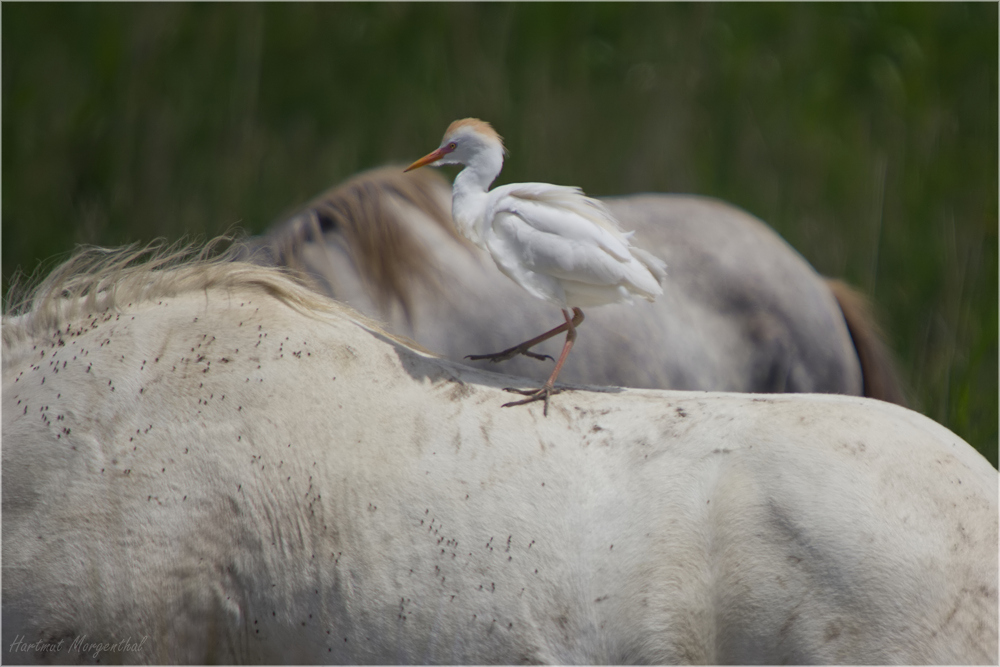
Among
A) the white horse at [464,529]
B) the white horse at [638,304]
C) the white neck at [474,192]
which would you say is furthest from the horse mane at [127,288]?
the white horse at [638,304]

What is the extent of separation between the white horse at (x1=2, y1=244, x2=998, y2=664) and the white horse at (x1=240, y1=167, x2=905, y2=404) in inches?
43.9

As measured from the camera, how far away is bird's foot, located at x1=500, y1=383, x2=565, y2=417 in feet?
5.01

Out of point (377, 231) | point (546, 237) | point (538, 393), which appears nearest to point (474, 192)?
point (546, 237)

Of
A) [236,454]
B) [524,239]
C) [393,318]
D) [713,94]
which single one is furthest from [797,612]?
[713,94]

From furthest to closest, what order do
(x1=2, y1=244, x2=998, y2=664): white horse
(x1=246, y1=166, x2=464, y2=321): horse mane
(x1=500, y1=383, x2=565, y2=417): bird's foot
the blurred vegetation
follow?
the blurred vegetation → (x1=246, y1=166, x2=464, y2=321): horse mane → (x1=500, y1=383, x2=565, y2=417): bird's foot → (x1=2, y1=244, x2=998, y2=664): white horse

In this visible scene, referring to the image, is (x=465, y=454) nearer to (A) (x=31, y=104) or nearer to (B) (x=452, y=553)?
(B) (x=452, y=553)

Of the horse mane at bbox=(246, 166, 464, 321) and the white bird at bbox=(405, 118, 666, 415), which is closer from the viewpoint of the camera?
the white bird at bbox=(405, 118, 666, 415)

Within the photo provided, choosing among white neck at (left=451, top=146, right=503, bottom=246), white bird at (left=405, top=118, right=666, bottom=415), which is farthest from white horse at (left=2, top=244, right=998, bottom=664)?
white neck at (left=451, top=146, right=503, bottom=246)

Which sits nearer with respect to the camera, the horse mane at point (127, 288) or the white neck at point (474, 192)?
the horse mane at point (127, 288)

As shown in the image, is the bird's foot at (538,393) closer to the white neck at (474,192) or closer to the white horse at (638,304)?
the white neck at (474,192)

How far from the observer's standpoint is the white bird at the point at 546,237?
5.46 ft

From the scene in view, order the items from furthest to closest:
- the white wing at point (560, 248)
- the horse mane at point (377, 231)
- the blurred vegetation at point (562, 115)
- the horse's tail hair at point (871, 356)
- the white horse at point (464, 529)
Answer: the blurred vegetation at point (562, 115), the horse's tail hair at point (871, 356), the horse mane at point (377, 231), the white wing at point (560, 248), the white horse at point (464, 529)

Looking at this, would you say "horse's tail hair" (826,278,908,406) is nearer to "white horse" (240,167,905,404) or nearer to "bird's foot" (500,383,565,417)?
"white horse" (240,167,905,404)

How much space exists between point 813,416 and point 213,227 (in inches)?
154
